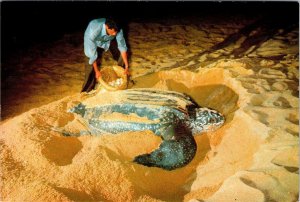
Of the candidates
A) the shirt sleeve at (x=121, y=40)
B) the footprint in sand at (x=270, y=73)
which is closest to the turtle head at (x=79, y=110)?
the shirt sleeve at (x=121, y=40)

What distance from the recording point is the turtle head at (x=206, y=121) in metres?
2.17

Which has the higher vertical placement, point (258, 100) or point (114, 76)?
point (258, 100)

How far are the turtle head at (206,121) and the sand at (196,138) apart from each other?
65 mm

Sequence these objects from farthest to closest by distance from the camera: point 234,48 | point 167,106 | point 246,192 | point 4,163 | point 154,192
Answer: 1. point 234,48
2. point 167,106
3. point 4,163
4. point 154,192
5. point 246,192

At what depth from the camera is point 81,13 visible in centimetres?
733

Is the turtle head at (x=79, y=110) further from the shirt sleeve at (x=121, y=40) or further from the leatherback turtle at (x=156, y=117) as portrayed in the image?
the shirt sleeve at (x=121, y=40)

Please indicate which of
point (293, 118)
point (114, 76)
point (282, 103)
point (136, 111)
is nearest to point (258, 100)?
point (282, 103)

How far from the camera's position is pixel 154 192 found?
175 cm

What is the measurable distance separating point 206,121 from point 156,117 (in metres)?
0.38

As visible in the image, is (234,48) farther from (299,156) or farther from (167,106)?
(299,156)

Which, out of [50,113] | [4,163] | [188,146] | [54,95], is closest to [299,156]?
[188,146]

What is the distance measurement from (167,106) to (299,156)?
0.95 meters

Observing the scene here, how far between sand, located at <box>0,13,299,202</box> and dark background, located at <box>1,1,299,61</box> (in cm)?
197

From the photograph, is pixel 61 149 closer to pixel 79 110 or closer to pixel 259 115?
pixel 79 110
